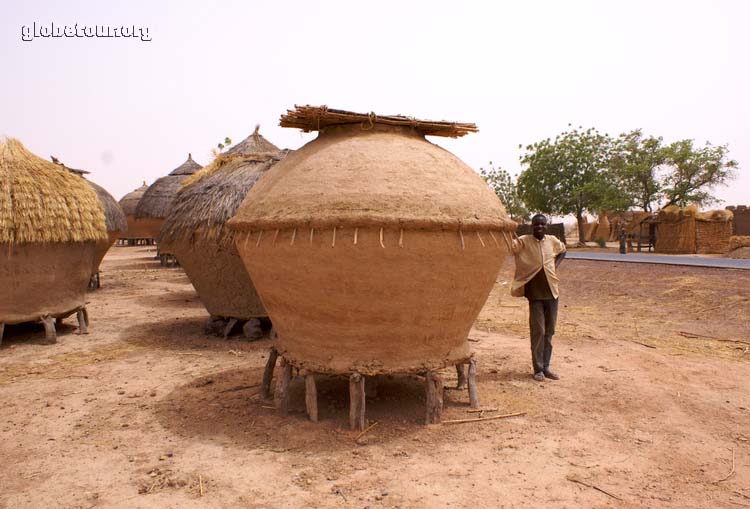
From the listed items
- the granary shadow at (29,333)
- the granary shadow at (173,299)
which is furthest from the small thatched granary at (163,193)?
the granary shadow at (29,333)

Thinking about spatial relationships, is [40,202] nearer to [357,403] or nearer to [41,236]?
[41,236]

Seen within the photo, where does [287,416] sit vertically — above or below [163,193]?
below

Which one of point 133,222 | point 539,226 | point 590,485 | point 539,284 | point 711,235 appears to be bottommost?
point 590,485

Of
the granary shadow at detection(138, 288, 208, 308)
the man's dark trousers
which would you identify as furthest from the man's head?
the granary shadow at detection(138, 288, 208, 308)

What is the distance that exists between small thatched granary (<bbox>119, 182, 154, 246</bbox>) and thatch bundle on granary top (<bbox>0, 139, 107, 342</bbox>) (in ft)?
68.5

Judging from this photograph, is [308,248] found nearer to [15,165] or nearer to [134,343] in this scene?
[134,343]

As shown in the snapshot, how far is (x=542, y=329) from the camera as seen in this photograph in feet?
18.0

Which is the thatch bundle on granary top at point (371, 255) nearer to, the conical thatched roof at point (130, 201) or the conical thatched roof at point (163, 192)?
the conical thatched roof at point (163, 192)

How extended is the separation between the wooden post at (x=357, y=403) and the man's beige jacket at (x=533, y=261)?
82.1 inches

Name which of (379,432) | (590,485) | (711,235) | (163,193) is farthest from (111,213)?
(711,235)

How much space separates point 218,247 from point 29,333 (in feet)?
11.0

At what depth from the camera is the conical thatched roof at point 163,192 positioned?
21.9 m

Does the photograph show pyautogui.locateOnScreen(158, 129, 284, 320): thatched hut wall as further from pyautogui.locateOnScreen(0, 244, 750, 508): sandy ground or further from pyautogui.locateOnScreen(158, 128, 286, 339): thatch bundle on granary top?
pyautogui.locateOnScreen(0, 244, 750, 508): sandy ground

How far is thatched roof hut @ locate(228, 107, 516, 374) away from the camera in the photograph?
12.5 ft
